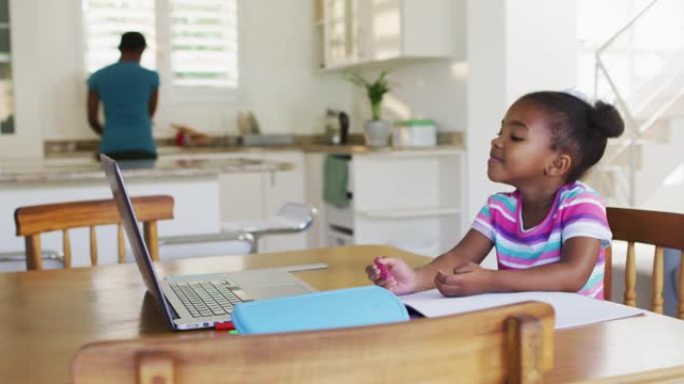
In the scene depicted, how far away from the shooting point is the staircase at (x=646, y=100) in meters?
5.71

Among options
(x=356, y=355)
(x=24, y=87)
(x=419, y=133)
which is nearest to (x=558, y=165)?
(x=356, y=355)

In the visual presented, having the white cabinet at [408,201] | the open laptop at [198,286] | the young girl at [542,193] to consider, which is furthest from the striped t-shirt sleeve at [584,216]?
the white cabinet at [408,201]

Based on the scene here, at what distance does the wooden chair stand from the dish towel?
13.5ft

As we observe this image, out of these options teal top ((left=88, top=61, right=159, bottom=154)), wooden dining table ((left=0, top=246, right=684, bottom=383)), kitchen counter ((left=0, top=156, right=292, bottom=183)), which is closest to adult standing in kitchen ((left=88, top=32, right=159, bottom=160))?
teal top ((left=88, top=61, right=159, bottom=154))

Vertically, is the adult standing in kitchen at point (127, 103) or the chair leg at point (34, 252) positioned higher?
the adult standing in kitchen at point (127, 103)

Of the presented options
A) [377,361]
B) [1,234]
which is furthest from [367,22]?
[377,361]

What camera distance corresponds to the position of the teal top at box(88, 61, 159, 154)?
4266mm

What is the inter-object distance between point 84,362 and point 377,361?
20cm

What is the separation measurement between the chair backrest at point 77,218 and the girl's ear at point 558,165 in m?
0.90

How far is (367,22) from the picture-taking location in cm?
515

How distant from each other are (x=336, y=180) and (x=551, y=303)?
3785 mm

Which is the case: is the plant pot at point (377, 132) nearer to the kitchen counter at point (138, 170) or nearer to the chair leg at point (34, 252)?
the kitchen counter at point (138, 170)

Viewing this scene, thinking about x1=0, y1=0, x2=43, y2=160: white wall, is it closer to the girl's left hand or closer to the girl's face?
the girl's face

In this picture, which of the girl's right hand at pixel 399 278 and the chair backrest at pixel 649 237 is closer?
the girl's right hand at pixel 399 278
